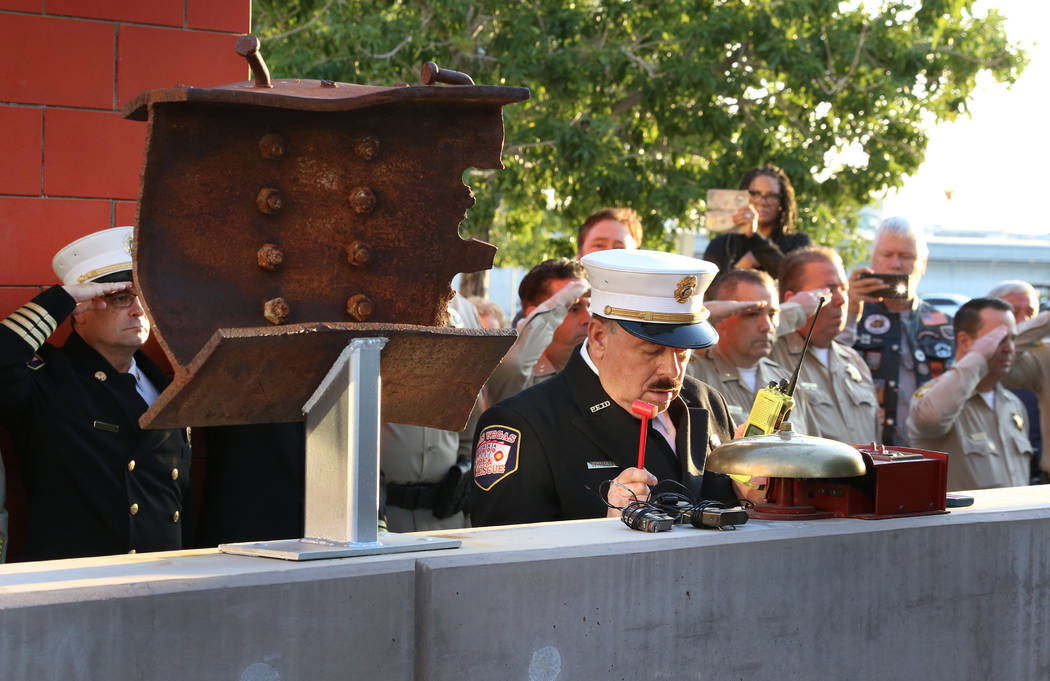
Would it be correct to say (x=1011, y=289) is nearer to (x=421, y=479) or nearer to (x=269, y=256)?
(x=421, y=479)

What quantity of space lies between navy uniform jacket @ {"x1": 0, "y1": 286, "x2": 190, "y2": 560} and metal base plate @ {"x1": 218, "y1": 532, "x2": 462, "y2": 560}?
1.23 m

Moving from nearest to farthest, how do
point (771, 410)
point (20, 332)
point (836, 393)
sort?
point (771, 410), point (20, 332), point (836, 393)

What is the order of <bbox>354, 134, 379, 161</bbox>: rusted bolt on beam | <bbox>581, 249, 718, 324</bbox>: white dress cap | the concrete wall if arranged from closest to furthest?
the concrete wall, <bbox>354, 134, 379, 161</bbox>: rusted bolt on beam, <bbox>581, 249, 718, 324</bbox>: white dress cap

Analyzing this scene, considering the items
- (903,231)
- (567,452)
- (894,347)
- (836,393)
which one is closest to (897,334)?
(894,347)

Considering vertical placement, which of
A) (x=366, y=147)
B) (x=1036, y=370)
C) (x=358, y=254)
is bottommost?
(x=1036, y=370)

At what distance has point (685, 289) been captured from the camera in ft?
11.6

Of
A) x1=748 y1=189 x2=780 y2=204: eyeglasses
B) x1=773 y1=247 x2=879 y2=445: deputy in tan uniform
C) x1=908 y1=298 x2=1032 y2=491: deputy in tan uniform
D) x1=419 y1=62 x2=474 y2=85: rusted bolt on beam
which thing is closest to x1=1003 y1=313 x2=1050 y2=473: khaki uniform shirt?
x1=908 y1=298 x2=1032 y2=491: deputy in tan uniform

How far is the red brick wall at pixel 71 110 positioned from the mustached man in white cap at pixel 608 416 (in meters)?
1.52

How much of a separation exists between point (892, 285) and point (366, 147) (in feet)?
12.9

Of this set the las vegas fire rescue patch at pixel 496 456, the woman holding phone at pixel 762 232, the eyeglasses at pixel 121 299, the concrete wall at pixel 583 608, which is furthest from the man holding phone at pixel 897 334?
the eyeglasses at pixel 121 299

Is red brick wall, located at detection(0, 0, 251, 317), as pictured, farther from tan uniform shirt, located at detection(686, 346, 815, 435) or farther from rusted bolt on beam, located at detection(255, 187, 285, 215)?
tan uniform shirt, located at detection(686, 346, 815, 435)

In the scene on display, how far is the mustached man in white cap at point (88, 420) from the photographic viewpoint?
12.0ft

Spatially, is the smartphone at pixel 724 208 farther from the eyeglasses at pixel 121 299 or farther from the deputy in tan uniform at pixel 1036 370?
the eyeglasses at pixel 121 299

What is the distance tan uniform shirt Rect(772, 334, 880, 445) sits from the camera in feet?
18.0
